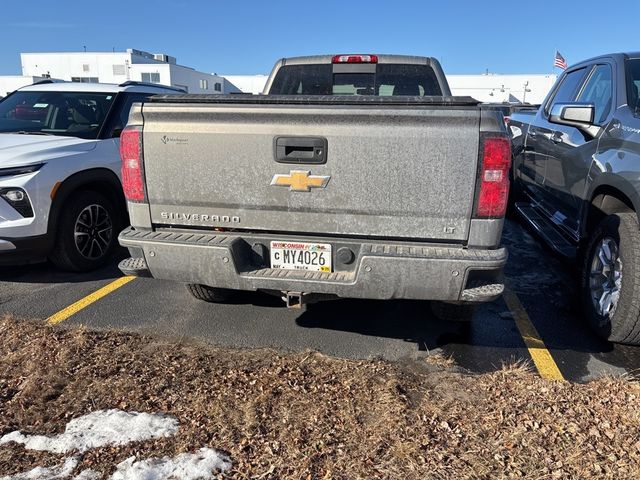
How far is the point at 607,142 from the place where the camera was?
3.81m

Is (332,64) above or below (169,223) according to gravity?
above

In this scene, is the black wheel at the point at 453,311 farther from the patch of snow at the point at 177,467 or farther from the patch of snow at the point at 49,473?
the patch of snow at the point at 49,473

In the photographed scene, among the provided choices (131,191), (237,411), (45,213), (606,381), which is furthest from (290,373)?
(45,213)

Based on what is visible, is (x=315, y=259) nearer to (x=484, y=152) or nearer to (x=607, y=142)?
(x=484, y=152)

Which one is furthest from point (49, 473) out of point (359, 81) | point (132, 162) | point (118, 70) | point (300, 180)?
point (118, 70)

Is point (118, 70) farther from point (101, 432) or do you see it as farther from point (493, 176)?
point (493, 176)

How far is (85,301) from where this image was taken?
14.6ft

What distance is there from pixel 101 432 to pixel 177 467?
0.53m

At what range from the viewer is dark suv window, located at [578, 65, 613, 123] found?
13.7 ft

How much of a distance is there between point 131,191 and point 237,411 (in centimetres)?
156

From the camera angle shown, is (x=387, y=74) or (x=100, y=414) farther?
(x=387, y=74)

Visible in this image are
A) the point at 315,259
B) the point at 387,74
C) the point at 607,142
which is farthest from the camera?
the point at 387,74

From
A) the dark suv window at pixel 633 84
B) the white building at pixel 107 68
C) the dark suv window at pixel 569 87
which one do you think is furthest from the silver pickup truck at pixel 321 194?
the white building at pixel 107 68

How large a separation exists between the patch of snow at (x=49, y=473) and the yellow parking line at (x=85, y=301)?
6.30 feet
